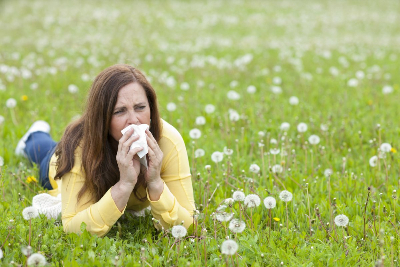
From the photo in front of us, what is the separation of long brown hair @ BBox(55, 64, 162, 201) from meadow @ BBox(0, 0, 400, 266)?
362mm

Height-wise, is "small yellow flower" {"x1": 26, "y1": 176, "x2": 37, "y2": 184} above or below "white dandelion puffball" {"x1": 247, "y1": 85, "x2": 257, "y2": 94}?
below

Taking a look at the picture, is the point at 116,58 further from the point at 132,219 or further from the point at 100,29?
the point at 132,219

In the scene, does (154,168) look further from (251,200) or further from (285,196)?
(285,196)

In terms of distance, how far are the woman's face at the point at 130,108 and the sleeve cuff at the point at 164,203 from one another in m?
0.44

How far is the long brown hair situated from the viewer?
2729 millimetres

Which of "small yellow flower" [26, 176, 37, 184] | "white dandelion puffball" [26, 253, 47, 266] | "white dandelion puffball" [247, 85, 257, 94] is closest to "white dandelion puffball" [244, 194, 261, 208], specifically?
"white dandelion puffball" [26, 253, 47, 266]

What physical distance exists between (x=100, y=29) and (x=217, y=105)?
7.38m

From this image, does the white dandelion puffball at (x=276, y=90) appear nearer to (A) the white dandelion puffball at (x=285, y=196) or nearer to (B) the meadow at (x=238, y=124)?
(B) the meadow at (x=238, y=124)

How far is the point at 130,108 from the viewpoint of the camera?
274 centimetres

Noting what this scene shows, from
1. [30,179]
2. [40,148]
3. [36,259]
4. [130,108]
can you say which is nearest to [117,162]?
[130,108]

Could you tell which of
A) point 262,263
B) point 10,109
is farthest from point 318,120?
point 10,109

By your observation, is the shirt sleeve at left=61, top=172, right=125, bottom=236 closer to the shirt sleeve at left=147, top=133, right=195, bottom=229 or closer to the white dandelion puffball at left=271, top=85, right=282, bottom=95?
the shirt sleeve at left=147, top=133, right=195, bottom=229

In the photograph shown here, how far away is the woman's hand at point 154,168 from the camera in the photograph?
2621 millimetres

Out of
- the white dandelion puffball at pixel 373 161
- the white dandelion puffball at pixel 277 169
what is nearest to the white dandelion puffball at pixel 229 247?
the white dandelion puffball at pixel 277 169
